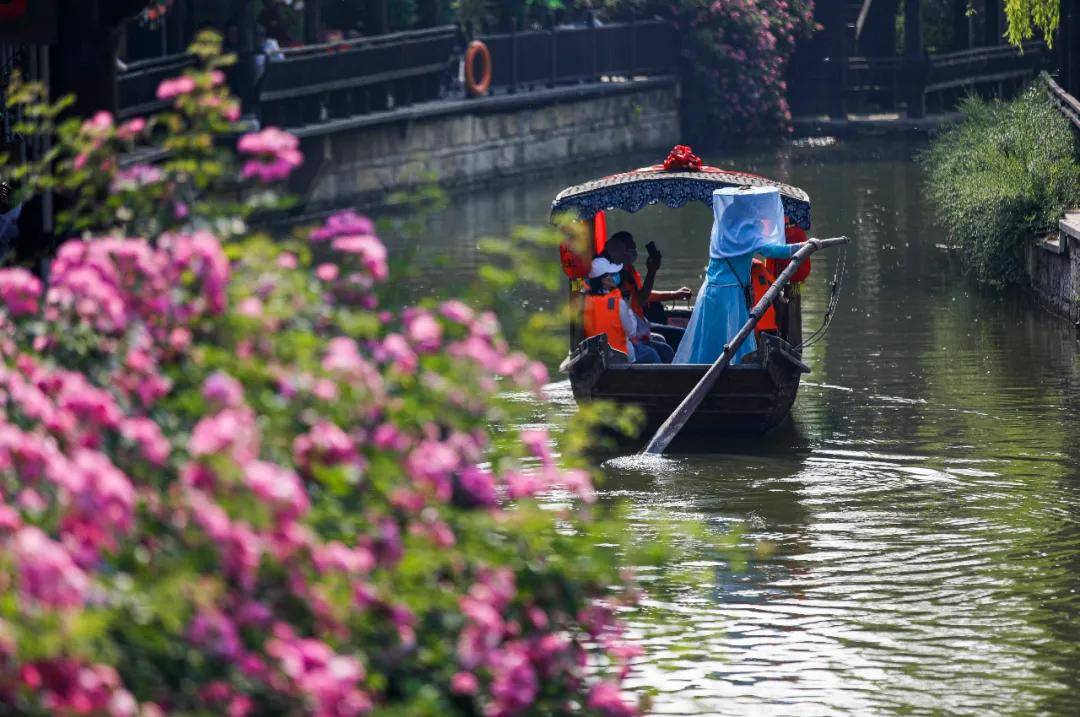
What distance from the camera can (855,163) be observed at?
36094 millimetres

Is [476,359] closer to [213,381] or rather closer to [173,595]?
[213,381]

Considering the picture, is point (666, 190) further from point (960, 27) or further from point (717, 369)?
point (960, 27)

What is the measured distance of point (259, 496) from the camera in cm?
405

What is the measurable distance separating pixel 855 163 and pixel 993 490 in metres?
24.4

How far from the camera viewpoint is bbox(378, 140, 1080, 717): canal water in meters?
8.48

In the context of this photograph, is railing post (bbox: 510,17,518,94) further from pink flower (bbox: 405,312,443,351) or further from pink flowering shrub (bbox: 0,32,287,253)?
pink flower (bbox: 405,312,443,351)

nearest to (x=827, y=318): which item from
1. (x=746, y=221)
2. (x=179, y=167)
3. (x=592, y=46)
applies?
(x=746, y=221)

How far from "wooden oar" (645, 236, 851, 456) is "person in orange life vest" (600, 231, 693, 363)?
2.77 feet

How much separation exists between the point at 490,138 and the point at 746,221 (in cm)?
2012

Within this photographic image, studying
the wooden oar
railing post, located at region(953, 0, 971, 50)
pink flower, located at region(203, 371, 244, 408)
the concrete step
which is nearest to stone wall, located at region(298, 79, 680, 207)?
railing post, located at region(953, 0, 971, 50)

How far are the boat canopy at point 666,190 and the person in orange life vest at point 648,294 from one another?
0.28 metres

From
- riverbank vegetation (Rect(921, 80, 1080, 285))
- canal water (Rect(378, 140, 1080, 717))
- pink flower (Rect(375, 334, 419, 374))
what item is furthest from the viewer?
riverbank vegetation (Rect(921, 80, 1080, 285))

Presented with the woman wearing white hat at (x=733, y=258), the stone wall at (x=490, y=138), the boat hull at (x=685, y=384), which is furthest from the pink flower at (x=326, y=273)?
the stone wall at (x=490, y=138)

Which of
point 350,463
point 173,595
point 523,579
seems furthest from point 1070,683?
point 173,595
